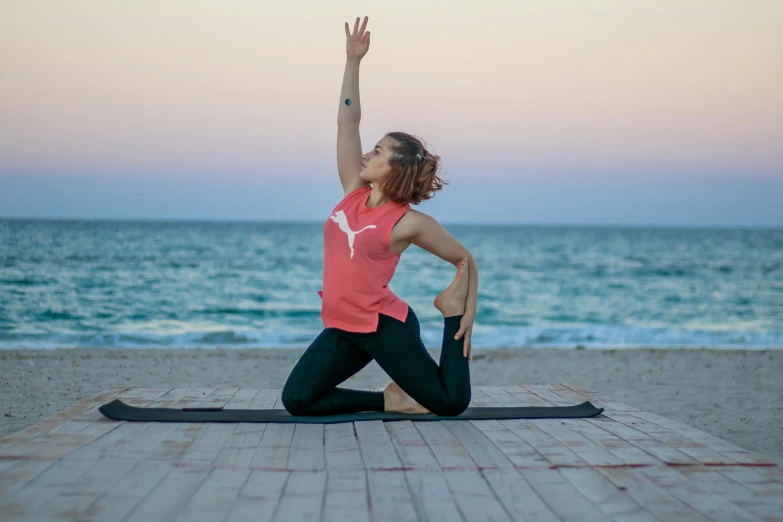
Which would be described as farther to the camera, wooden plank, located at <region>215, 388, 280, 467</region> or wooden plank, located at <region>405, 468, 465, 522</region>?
wooden plank, located at <region>215, 388, 280, 467</region>

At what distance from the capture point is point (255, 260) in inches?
1204

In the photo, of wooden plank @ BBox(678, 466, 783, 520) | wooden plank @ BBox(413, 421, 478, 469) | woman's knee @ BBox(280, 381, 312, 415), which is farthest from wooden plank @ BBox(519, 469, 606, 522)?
woman's knee @ BBox(280, 381, 312, 415)

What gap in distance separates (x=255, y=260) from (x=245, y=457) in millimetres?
28063

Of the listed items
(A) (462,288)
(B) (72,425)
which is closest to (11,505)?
(B) (72,425)

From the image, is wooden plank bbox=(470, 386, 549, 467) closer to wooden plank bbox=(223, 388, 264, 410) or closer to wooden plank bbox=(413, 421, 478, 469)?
wooden plank bbox=(413, 421, 478, 469)

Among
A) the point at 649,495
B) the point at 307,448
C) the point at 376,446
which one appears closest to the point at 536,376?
the point at 376,446

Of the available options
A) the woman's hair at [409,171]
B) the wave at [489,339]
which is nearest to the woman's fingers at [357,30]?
the woman's hair at [409,171]

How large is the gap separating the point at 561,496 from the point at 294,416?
164 centimetres

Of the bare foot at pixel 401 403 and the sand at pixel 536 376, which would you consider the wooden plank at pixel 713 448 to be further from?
the sand at pixel 536 376

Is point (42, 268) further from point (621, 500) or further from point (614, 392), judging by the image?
point (621, 500)

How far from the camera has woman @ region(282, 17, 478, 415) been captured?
371 cm

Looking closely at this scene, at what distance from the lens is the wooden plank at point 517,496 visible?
2336 millimetres

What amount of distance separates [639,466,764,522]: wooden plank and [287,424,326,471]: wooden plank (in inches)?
49.0

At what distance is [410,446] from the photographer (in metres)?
3.19
